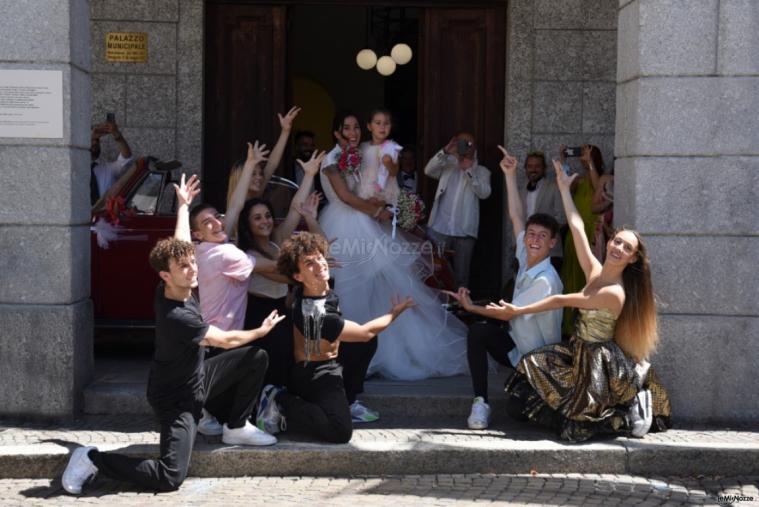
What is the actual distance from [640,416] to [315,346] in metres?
2.12

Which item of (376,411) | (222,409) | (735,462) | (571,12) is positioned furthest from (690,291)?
(571,12)

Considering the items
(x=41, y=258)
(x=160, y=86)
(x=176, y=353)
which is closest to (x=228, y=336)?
(x=176, y=353)

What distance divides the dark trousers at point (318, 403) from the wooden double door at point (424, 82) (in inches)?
177

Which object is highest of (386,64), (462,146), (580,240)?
(386,64)

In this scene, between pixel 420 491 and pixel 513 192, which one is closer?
pixel 420 491

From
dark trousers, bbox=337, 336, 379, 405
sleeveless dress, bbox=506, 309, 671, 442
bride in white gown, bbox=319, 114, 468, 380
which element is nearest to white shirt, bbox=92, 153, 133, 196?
bride in white gown, bbox=319, 114, 468, 380

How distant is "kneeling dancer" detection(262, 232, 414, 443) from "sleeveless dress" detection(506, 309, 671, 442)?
103cm

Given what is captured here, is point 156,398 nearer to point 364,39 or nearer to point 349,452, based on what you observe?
point 349,452

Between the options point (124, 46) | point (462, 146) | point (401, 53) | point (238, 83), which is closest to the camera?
point (462, 146)

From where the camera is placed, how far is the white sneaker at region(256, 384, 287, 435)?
7.16 metres

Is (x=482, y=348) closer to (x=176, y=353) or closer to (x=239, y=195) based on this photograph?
(x=239, y=195)

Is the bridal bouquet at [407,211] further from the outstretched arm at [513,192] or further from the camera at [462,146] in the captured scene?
the camera at [462,146]

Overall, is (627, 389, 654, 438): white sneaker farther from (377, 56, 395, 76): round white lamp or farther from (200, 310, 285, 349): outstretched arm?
(377, 56, 395, 76): round white lamp

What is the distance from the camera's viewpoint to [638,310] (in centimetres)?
716
